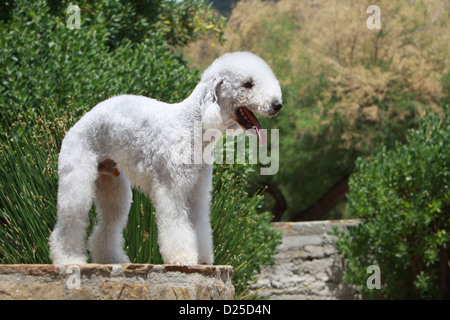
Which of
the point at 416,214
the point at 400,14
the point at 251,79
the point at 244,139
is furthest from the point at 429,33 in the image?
the point at 251,79

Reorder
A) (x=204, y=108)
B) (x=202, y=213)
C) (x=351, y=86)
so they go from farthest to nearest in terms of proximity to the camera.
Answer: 1. (x=351, y=86)
2. (x=202, y=213)
3. (x=204, y=108)

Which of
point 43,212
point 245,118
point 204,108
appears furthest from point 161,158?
point 43,212

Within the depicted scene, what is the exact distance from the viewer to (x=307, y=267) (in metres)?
9.83

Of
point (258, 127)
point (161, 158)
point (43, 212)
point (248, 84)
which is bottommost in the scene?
point (43, 212)

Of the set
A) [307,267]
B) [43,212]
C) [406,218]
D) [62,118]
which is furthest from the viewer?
[307,267]

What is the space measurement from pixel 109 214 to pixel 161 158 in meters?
0.57

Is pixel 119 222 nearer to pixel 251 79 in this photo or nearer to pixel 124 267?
pixel 124 267

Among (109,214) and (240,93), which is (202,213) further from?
(240,93)

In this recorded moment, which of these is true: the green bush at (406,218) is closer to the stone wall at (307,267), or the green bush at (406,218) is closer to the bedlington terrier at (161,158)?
the stone wall at (307,267)

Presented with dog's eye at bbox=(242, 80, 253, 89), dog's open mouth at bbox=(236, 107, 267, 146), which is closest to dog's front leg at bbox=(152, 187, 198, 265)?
dog's open mouth at bbox=(236, 107, 267, 146)

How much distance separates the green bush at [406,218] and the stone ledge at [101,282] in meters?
5.78

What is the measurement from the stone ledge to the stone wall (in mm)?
6623

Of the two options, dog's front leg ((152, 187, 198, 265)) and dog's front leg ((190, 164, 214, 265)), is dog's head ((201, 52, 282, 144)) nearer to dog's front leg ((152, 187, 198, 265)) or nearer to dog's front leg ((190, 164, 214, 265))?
dog's front leg ((190, 164, 214, 265))
